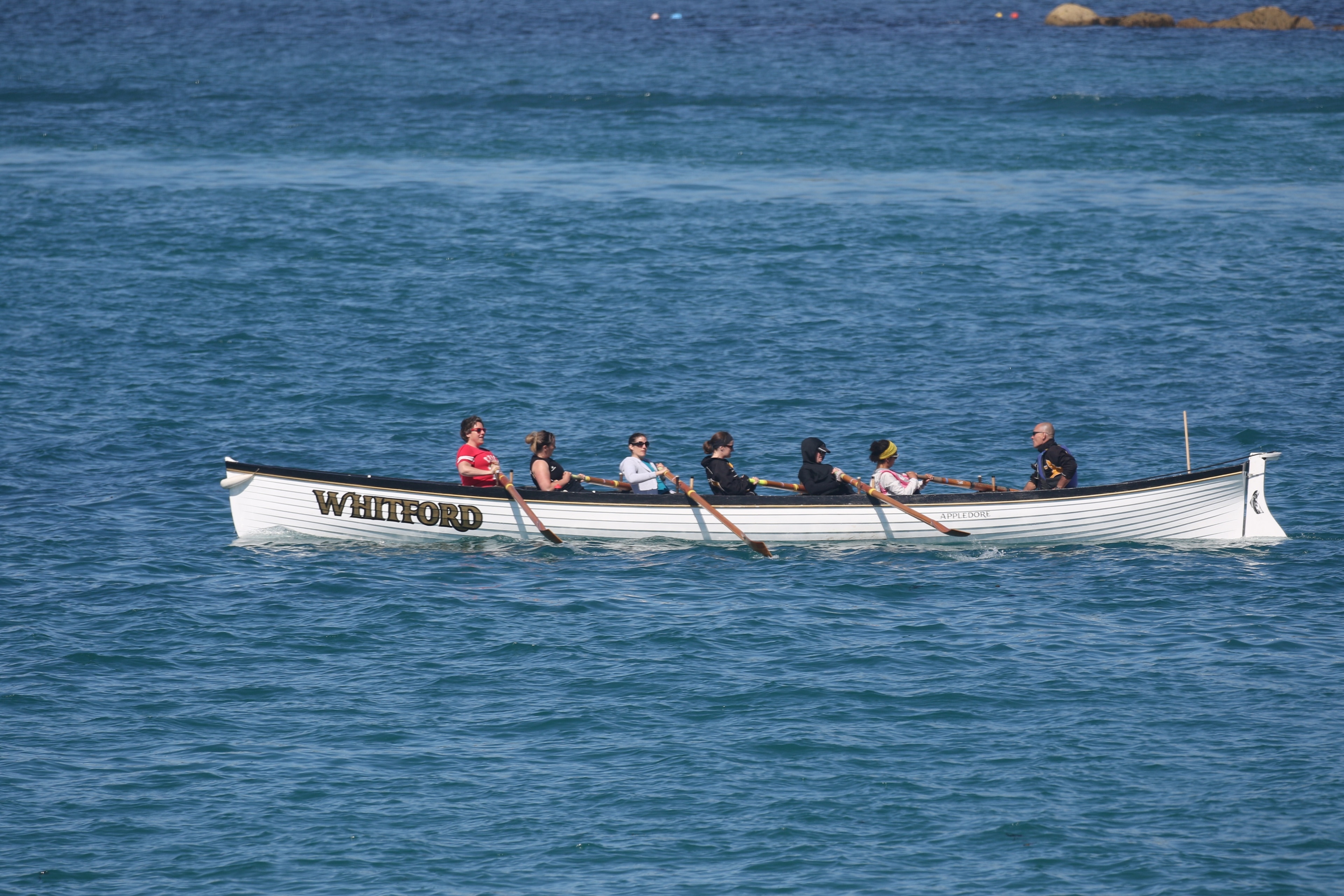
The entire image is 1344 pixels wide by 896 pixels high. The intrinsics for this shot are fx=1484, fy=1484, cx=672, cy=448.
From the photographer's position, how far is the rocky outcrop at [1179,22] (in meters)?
88.8

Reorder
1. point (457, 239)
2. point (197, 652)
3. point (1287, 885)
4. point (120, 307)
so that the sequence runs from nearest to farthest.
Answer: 1. point (1287, 885)
2. point (197, 652)
3. point (120, 307)
4. point (457, 239)

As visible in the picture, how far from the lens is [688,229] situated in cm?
4647

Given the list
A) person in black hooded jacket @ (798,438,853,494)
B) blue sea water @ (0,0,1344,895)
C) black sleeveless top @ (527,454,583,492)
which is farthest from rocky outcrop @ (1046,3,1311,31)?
black sleeveless top @ (527,454,583,492)

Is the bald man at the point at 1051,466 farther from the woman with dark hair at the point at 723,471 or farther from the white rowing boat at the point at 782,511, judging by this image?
the woman with dark hair at the point at 723,471

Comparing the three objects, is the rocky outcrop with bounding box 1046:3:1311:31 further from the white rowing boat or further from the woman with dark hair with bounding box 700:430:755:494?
the woman with dark hair with bounding box 700:430:755:494

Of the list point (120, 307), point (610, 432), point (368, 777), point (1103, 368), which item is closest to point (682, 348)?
point (610, 432)

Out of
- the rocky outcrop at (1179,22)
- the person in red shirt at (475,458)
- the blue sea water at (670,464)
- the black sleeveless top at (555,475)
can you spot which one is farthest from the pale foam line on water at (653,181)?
the rocky outcrop at (1179,22)

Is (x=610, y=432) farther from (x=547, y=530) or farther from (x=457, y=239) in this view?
(x=457, y=239)

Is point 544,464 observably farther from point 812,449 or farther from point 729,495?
point 812,449

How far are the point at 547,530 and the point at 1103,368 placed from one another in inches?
633

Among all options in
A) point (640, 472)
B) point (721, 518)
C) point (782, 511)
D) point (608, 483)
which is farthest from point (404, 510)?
point (782, 511)

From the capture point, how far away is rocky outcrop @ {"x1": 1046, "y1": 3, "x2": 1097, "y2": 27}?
94750 millimetres

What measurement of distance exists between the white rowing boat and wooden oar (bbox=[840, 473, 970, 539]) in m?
0.10

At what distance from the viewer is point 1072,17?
3745 inches
